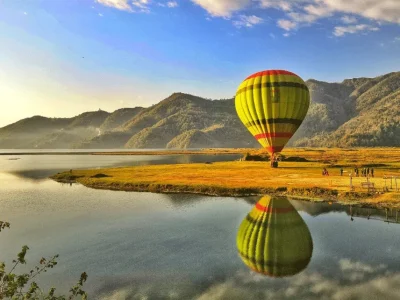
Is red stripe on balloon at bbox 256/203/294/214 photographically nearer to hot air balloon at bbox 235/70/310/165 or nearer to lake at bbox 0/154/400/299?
→ lake at bbox 0/154/400/299

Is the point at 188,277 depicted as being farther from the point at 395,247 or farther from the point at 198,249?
the point at 395,247

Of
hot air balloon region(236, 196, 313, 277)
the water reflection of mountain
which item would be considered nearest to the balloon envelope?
the water reflection of mountain

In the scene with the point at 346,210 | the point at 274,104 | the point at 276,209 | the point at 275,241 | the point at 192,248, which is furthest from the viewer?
the point at 274,104

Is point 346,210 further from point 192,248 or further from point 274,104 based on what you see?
point 274,104

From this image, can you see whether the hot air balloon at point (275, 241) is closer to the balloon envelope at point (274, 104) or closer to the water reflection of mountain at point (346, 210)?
the water reflection of mountain at point (346, 210)

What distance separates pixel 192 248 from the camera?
31891mm

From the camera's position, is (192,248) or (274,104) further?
(274,104)

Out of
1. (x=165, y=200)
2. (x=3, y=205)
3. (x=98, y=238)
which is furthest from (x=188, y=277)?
(x=3, y=205)

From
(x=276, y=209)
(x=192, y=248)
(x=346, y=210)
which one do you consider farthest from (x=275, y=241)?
(x=346, y=210)

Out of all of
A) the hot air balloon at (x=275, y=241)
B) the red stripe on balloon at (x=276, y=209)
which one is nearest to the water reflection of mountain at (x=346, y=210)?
the red stripe on balloon at (x=276, y=209)

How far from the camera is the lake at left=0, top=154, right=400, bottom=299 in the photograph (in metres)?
23.2

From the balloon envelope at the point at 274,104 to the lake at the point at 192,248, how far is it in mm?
29106

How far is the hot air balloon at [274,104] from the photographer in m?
76.9

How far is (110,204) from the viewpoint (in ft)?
179
